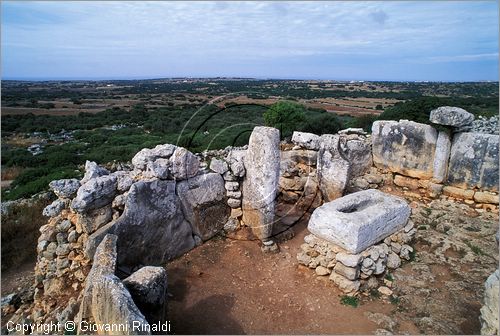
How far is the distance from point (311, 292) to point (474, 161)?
545 cm

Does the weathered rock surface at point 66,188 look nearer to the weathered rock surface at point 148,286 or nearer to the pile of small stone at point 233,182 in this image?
the weathered rock surface at point 148,286

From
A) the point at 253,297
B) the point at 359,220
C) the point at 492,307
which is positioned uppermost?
the point at 359,220

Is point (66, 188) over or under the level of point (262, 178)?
over

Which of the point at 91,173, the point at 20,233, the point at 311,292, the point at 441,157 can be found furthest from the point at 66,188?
the point at 441,157

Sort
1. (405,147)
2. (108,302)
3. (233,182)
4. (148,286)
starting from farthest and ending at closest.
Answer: (405,147) < (233,182) < (148,286) < (108,302)

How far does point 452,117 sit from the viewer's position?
7648 mm

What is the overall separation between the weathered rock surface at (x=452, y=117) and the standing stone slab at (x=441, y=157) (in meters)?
0.49

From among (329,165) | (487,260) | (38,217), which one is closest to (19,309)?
(38,217)

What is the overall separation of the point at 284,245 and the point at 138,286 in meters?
3.56

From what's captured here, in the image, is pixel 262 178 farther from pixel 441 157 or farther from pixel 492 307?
pixel 441 157

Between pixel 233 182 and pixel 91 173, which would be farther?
pixel 233 182

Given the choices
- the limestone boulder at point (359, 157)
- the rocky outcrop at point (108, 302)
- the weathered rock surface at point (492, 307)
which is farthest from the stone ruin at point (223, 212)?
the weathered rock surface at point (492, 307)

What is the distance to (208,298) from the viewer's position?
17.7 ft

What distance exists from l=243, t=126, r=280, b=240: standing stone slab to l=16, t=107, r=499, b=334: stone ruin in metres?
0.02
